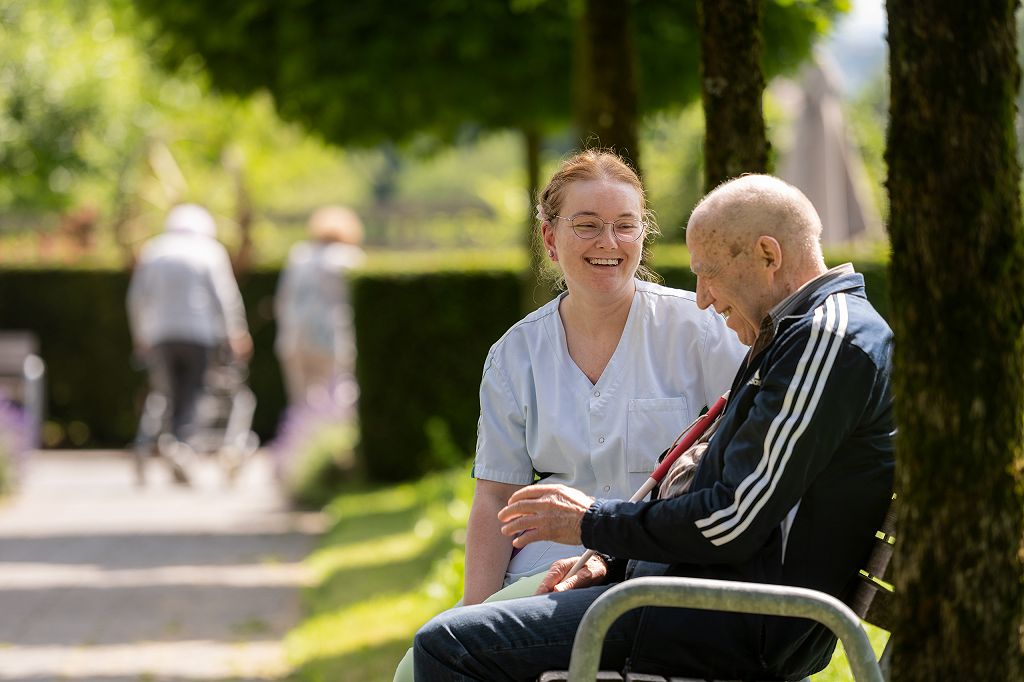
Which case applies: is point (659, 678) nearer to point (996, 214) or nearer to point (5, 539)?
point (996, 214)

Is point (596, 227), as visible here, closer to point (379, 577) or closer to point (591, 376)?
point (591, 376)

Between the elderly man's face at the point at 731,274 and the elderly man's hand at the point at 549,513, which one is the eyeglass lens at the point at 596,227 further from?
the elderly man's hand at the point at 549,513

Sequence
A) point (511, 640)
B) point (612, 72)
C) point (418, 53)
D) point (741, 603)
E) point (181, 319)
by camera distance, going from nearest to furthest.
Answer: point (741, 603) < point (511, 640) < point (612, 72) < point (418, 53) < point (181, 319)

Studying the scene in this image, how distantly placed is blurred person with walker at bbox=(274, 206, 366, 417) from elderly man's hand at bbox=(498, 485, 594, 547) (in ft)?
31.8

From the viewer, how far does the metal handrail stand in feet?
8.69

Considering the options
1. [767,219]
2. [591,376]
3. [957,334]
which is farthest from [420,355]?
[957,334]

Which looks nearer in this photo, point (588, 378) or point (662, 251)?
point (588, 378)

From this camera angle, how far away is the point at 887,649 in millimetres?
3148

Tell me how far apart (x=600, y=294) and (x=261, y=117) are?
2637 centimetres

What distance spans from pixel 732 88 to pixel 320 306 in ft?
28.1

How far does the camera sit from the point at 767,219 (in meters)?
3.17

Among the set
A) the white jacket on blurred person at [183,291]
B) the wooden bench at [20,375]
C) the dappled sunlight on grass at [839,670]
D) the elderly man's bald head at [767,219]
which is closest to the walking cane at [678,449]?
the elderly man's bald head at [767,219]

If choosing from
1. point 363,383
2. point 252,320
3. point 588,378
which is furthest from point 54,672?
point 252,320

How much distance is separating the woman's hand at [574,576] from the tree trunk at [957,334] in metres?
0.70
